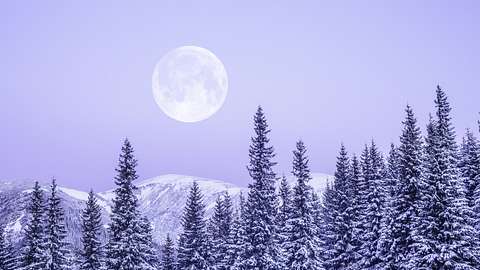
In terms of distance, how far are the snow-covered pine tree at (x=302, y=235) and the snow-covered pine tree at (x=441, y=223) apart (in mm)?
11002

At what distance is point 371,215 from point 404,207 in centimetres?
686

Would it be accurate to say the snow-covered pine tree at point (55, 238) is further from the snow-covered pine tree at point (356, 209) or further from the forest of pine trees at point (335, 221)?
the snow-covered pine tree at point (356, 209)

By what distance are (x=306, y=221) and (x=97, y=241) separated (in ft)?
62.3

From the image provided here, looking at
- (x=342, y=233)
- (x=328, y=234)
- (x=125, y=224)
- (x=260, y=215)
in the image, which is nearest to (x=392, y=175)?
(x=342, y=233)

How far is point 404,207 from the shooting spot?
41031 millimetres

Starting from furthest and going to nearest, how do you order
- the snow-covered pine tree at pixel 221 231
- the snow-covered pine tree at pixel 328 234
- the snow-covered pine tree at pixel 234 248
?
the snow-covered pine tree at pixel 221 231 < the snow-covered pine tree at pixel 328 234 < the snow-covered pine tree at pixel 234 248

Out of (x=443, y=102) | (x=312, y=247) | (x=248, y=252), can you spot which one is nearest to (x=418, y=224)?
(x=312, y=247)

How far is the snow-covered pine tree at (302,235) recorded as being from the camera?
46.4 meters

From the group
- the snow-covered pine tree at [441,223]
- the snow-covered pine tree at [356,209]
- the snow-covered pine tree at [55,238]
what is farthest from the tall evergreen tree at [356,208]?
the snow-covered pine tree at [55,238]

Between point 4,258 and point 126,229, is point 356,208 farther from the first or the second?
point 4,258

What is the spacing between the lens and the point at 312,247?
154 feet

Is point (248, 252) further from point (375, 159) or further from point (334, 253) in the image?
point (375, 159)

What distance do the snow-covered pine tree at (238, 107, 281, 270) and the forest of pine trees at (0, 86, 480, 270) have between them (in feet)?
0.29

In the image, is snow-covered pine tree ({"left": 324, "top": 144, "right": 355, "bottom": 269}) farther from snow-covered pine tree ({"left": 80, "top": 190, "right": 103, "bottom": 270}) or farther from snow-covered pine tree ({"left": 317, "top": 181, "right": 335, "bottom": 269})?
snow-covered pine tree ({"left": 80, "top": 190, "right": 103, "bottom": 270})
